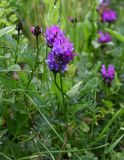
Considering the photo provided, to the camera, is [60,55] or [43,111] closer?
[60,55]

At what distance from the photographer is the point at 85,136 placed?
134 cm

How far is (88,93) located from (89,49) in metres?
0.68

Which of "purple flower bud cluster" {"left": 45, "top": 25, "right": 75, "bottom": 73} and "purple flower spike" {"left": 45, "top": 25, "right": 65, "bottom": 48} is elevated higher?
"purple flower spike" {"left": 45, "top": 25, "right": 65, "bottom": 48}

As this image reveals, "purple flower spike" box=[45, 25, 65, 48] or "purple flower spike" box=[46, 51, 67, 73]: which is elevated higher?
"purple flower spike" box=[45, 25, 65, 48]

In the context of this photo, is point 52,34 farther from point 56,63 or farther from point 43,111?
point 43,111

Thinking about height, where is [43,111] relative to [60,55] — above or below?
below

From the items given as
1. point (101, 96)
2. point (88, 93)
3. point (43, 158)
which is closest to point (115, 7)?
point (101, 96)

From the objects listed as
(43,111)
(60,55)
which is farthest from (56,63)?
(43,111)

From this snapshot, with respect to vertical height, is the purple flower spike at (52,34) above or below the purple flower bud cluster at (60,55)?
above

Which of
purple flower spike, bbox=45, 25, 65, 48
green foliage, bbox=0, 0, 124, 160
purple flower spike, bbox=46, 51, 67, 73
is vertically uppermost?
purple flower spike, bbox=45, 25, 65, 48

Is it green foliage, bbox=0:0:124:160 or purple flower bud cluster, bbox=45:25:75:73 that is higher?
purple flower bud cluster, bbox=45:25:75:73

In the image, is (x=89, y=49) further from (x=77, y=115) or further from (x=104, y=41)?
(x=77, y=115)

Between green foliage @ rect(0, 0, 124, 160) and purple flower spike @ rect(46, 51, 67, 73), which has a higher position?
purple flower spike @ rect(46, 51, 67, 73)

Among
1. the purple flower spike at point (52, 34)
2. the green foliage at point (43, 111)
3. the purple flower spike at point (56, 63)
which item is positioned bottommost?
the green foliage at point (43, 111)
